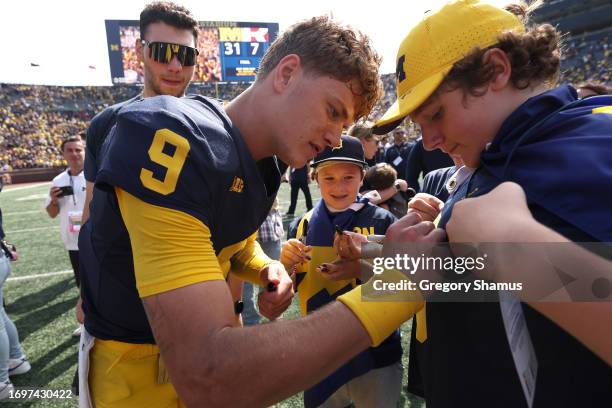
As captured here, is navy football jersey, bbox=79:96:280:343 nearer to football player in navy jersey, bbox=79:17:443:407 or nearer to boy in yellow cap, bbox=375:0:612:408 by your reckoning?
football player in navy jersey, bbox=79:17:443:407

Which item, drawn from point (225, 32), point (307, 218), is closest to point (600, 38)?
point (225, 32)

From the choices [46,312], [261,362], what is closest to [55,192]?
[46,312]

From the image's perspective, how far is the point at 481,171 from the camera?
108 centimetres

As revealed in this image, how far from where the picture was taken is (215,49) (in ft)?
104

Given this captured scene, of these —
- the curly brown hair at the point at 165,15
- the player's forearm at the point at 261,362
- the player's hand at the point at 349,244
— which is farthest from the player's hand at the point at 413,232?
the curly brown hair at the point at 165,15

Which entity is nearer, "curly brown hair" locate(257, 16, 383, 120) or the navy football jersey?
the navy football jersey

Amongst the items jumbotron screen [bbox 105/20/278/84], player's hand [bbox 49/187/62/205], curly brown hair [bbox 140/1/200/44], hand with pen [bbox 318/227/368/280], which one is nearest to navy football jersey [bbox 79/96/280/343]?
hand with pen [bbox 318/227/368/280]

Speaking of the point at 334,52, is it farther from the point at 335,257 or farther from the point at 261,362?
the point at 335,257

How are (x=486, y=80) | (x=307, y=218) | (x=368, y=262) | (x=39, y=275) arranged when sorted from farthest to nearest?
(x=39, y=275) → (x=307, y=218) → (x=368, y=262) → (x=486, y=80)

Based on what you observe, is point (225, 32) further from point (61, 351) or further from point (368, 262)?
point (368, 262)

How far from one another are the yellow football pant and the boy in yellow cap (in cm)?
106

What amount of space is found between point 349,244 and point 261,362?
1013 millimetres

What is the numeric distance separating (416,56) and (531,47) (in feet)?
1.14

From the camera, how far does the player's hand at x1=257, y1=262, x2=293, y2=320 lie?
173 cm
